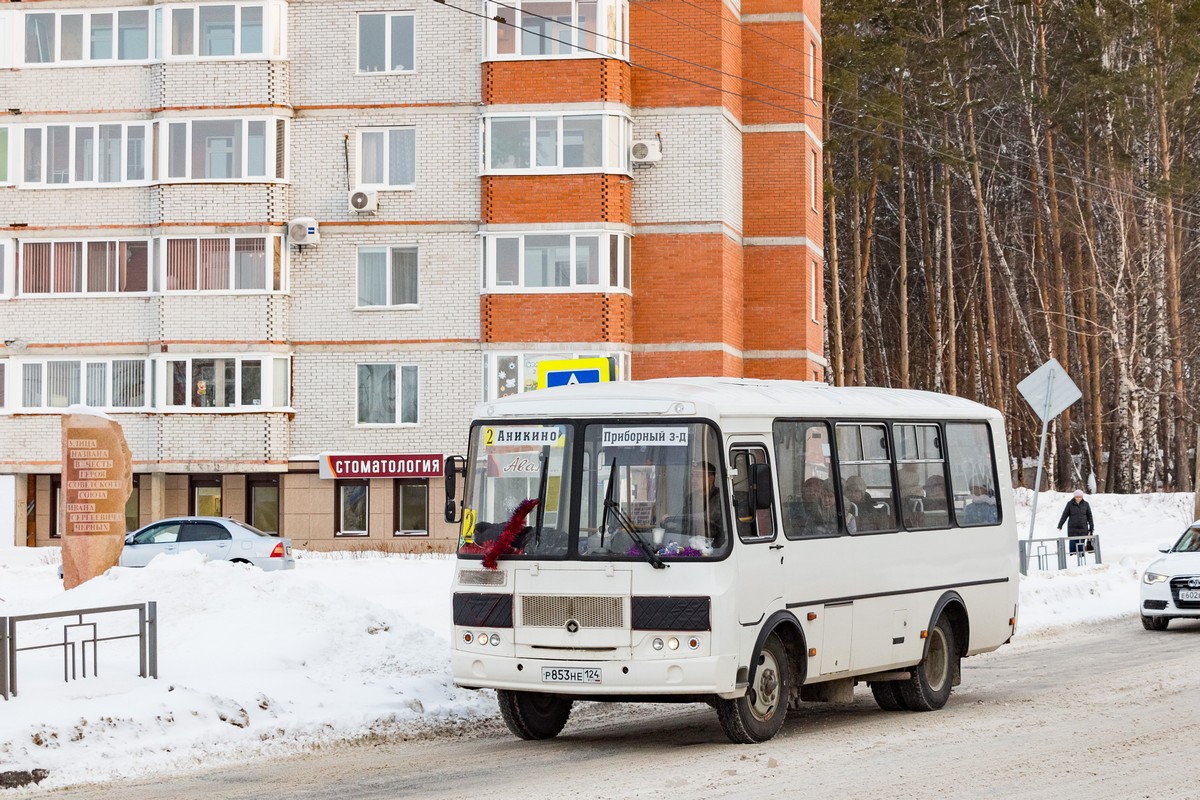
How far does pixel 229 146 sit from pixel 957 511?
29848mm

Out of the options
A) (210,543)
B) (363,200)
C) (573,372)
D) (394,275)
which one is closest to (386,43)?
(363,200)

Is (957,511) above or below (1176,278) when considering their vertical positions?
below

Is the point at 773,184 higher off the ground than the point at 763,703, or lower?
higher

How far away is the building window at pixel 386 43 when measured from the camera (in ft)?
139

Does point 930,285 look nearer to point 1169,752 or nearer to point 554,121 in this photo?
point 554,121

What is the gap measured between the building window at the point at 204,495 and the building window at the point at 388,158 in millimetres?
8032

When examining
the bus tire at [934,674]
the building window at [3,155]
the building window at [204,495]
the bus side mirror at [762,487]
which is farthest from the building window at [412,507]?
the bus side mirror at [762,487]

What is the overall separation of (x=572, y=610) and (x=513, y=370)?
2867 centimetres

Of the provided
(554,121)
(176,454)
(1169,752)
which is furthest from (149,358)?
(1169,752)

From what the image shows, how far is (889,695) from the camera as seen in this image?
1523 cm

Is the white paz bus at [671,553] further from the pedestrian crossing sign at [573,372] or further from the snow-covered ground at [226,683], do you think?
the pedestrian crossing sign at [573,372]

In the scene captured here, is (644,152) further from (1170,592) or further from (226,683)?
(226,683)

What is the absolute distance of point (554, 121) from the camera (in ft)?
134

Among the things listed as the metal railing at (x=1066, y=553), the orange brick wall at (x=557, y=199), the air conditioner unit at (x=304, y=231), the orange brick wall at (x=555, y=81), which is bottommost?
the metal railing at (x=1066, y=553)
